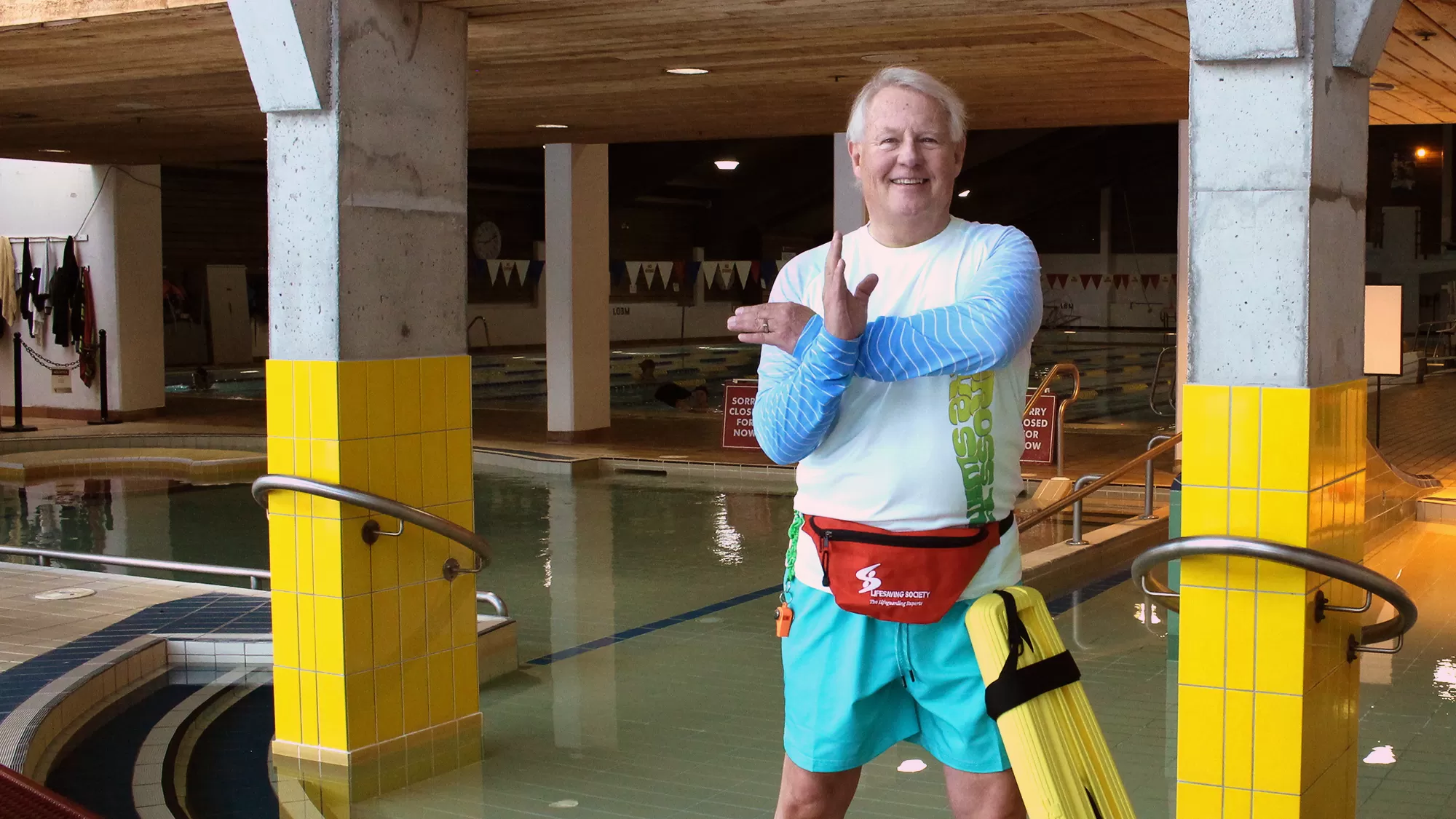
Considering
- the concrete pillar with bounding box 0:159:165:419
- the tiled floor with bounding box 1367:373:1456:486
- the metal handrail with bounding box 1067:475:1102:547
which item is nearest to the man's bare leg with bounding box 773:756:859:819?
the metal handrail with bounding box 1067:475:1102:547

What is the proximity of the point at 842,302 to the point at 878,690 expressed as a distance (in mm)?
616

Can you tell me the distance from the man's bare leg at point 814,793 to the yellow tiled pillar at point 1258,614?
1.08 m

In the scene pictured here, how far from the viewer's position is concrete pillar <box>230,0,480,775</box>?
13.1 feet

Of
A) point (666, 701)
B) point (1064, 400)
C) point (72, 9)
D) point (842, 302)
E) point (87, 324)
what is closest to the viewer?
point (842, 302)

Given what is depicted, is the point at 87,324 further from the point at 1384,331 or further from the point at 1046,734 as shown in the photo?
the point at 1046,734

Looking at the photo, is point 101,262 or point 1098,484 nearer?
point 1098,484

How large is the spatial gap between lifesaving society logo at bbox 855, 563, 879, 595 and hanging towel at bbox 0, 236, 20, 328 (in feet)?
→ 50.8

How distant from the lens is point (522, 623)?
246 inches

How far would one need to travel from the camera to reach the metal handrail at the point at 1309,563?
9.12 ft

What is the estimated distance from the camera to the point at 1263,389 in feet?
9.68

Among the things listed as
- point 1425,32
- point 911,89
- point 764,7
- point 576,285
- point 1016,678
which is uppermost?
point 1425,32

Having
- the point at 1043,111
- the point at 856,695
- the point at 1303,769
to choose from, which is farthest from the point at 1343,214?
the point at 1043,111

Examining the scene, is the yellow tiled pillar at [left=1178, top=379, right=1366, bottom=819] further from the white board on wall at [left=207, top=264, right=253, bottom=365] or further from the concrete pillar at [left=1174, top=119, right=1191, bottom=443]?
the white board on wall at [left=207, top=264, right=253, bottom=365]

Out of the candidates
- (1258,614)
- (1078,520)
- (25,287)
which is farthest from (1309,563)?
(25,287)
